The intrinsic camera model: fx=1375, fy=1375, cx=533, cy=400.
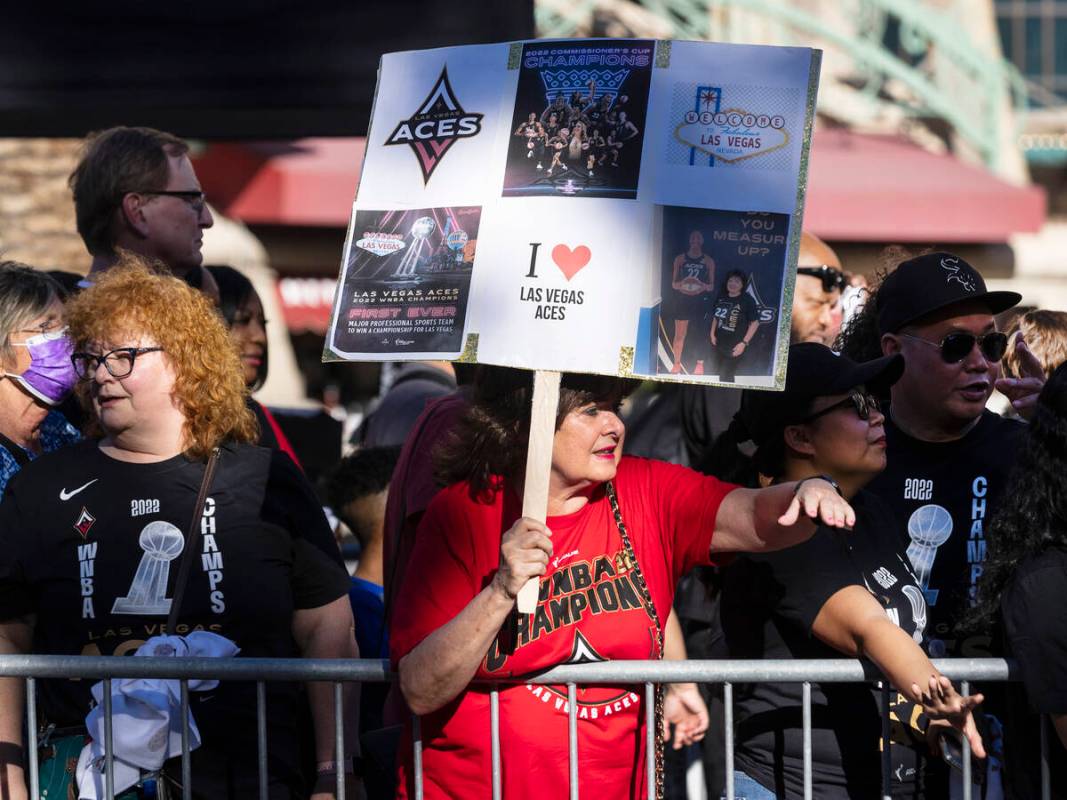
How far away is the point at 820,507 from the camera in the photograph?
2891 mm

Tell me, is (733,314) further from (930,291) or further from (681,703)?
(681,703)

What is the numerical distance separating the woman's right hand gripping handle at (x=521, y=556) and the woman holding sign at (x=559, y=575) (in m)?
0.16

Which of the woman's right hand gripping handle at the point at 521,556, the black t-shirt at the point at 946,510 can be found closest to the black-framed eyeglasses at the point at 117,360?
the woman's right hand gripping handle at the point at 521,556

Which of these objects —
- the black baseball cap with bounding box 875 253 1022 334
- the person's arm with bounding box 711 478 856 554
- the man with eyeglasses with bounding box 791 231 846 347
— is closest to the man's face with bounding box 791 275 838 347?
the man with eyeglasses with bounding box 791 231 846 347

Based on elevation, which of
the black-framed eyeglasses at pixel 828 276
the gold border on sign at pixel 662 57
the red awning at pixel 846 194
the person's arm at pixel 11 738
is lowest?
the person's arm at pixel 11 738

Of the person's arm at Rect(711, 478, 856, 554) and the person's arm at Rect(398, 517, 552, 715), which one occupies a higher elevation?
the person's arm at Rect(711, 478, 856, 554)

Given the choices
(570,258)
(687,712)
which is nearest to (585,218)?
(570,258)

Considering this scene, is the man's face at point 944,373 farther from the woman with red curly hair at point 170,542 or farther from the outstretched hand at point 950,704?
the woman with red curly hair at point 170,542

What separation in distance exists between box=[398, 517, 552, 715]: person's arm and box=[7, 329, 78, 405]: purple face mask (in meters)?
1.58

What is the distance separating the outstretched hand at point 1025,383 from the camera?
409 centimetres

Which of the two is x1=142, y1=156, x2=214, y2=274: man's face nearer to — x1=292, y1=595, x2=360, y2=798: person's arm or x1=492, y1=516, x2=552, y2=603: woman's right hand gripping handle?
x1=292, y1=595, x2=360, y2=798: person's arm

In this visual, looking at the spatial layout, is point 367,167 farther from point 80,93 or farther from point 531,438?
point 80,93

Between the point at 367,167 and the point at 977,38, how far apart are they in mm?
14714

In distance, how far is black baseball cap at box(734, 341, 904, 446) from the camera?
3.38m
